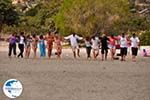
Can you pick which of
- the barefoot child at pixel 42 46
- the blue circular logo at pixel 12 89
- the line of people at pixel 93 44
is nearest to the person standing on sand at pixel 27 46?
the line of people at pixel 93 44

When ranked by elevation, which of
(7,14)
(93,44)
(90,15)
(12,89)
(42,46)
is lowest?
(12,89)

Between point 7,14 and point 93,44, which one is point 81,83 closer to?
point 93,44

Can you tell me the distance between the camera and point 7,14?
64812 mm

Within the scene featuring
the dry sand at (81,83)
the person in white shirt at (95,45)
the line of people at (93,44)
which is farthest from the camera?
the person in white shirt at (95,45)

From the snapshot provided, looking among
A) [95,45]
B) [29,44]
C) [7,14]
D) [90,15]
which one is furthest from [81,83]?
[7,14]

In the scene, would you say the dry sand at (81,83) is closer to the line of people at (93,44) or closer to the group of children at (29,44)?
the line of people at (93,44)

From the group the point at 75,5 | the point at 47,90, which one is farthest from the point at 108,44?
the point at 75,5

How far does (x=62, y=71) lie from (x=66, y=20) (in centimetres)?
3026

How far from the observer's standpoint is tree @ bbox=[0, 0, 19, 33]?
64.6 meters

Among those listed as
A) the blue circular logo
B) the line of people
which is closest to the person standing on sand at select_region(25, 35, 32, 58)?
the line of people

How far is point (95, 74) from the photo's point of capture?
65.4ft

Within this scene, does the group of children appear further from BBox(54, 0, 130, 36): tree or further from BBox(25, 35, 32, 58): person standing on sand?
BBox(54, 0, 130, 36): tree

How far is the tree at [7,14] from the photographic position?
64.6 metres

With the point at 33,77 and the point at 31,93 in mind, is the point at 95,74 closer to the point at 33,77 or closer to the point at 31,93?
the point at 33,77
